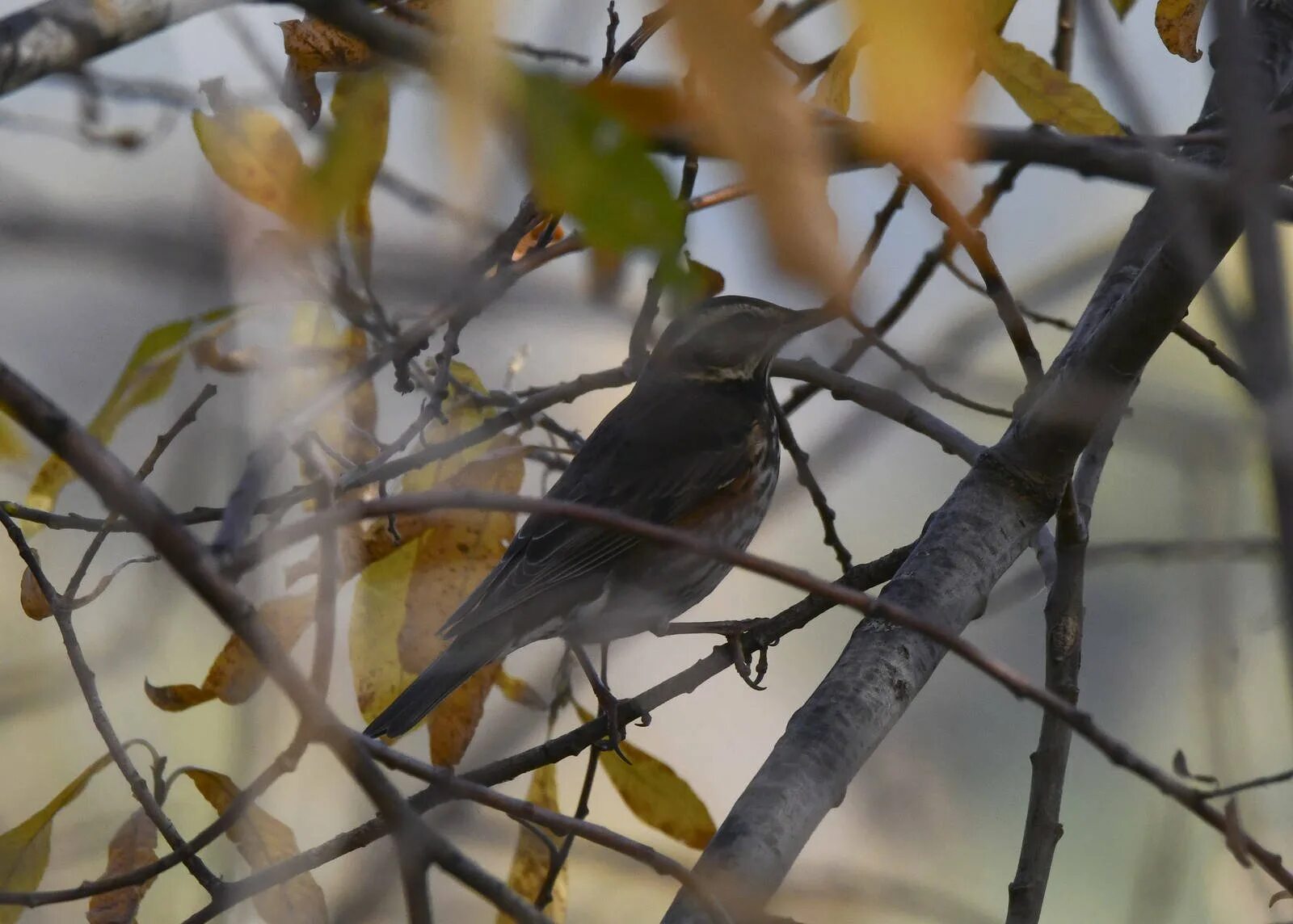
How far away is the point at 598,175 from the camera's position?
1.10m

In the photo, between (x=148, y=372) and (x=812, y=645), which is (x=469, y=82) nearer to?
(x=148, y=372)

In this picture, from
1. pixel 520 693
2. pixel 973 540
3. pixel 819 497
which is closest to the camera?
pixel 973 540

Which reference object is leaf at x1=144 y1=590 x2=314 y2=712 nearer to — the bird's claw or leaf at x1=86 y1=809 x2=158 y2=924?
leaf at x1=86 y1=809 x2=158 y2=924

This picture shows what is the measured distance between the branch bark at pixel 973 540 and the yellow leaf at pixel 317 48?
5.48 ft

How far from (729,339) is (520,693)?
2.23 meters

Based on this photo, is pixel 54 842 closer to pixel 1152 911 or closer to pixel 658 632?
pixel 658 632

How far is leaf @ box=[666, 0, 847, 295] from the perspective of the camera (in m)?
1.07

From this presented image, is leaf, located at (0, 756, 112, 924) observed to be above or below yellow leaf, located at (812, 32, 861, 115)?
below

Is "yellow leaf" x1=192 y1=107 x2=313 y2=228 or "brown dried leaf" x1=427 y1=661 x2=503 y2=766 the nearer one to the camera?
"yellow leaf" x1=192 y1=107 x2=313 y2=228

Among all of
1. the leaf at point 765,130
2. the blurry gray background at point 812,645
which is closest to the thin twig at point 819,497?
the blurry gray background at point 812,645

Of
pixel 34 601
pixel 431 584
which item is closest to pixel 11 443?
pixel 34 601

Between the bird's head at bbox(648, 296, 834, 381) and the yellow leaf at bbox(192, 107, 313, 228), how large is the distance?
9.52 feet

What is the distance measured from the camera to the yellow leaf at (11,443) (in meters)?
3.12

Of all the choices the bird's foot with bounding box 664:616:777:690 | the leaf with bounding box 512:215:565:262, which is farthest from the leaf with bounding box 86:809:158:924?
the leaf with bounding box 512:215:565:262
